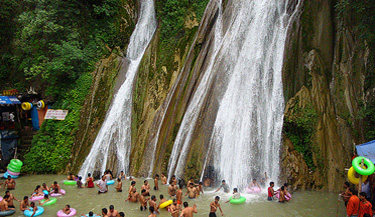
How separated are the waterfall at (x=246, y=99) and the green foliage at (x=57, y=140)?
8089 mm

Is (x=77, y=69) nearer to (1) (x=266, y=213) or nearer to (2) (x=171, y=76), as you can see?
(2) (x=171, y=76)

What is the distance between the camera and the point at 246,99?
1411 centimetres

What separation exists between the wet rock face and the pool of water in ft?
3.62

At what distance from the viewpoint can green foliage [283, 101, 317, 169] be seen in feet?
42.2

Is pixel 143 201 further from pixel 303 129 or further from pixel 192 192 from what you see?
pixel 303 129

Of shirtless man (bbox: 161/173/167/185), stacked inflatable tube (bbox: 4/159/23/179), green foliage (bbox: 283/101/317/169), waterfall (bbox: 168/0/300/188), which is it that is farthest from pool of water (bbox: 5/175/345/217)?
stacked inflatable tube (bbox: 4/159/23/179)

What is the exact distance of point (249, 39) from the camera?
15664mm

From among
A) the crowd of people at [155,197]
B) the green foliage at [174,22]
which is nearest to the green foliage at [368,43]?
the crowd of people at [155,197]

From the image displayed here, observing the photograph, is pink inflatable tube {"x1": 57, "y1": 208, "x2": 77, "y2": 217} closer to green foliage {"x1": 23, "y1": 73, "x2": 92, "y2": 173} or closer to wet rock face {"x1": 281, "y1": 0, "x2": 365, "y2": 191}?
green foliage {"x1": 23, "y1": 73, "x2": 92, "y2": 173}

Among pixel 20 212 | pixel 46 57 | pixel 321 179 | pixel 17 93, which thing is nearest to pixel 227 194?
pixel 321 179

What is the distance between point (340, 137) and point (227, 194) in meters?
5.75

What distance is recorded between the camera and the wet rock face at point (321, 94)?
12.4 m

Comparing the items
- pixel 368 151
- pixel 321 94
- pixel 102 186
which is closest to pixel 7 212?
pixel 102 186

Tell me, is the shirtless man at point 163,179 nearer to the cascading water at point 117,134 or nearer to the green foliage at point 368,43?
the cascading water at point 117,134
